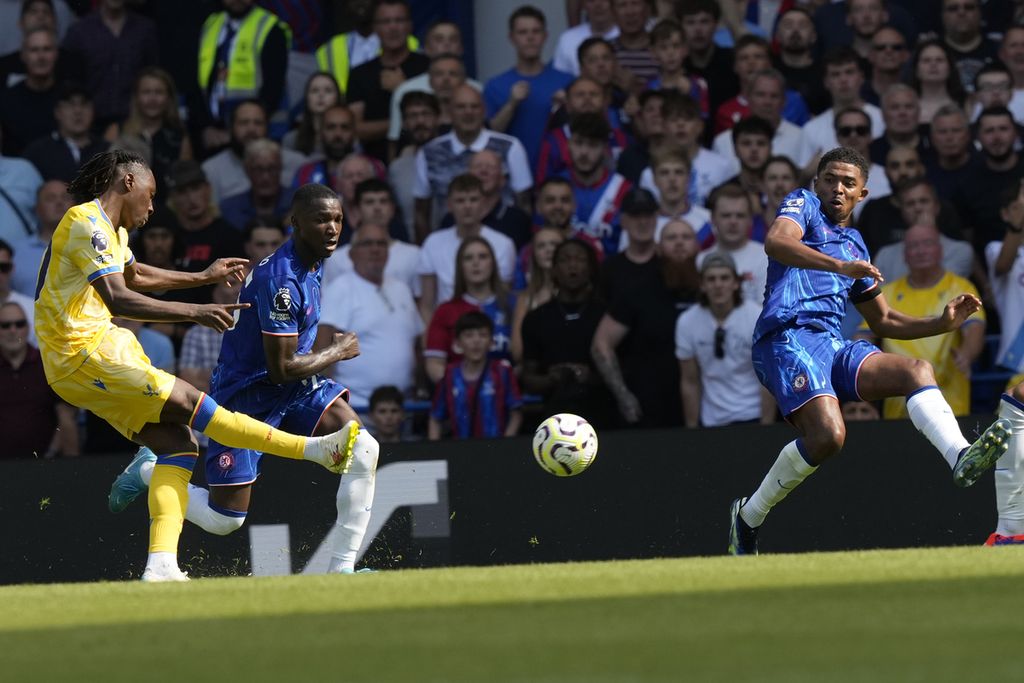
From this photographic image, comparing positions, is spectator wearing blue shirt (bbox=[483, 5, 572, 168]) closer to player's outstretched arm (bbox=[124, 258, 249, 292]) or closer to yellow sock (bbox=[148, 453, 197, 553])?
player's outstretched arm (bbox=[124, 258, 249, 292])

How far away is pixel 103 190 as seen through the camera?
306 inches

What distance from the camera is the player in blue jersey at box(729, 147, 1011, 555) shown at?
8.16m

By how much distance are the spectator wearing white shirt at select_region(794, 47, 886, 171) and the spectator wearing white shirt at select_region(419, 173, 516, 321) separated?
240 cm

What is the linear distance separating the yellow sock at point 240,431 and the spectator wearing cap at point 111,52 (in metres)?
6.29

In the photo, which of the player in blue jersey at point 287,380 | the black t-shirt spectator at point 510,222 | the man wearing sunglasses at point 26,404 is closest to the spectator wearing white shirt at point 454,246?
the black t-shirt spectator at point 510,222

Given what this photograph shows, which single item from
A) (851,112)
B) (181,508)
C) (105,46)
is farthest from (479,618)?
(105,46)

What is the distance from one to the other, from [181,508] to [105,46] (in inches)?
267

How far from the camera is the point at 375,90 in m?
13.4

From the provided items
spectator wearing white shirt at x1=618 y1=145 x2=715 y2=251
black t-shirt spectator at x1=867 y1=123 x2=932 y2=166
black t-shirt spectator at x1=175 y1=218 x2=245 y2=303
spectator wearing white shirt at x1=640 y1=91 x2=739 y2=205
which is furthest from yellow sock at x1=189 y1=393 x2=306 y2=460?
black t-shirt spectator at x1=867 y1=123 x2=932 y2=166

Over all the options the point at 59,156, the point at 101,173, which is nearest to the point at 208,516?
the point at 101,173

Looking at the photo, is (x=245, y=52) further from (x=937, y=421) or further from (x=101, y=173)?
(x=937, y=421)

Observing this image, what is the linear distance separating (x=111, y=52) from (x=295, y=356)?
6350 mm

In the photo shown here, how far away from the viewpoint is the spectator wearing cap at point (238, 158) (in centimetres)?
1290

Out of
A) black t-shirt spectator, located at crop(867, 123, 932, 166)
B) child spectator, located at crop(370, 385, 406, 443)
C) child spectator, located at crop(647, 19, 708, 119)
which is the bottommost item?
child spectator, located at crop(370, 385, 406, 443)
